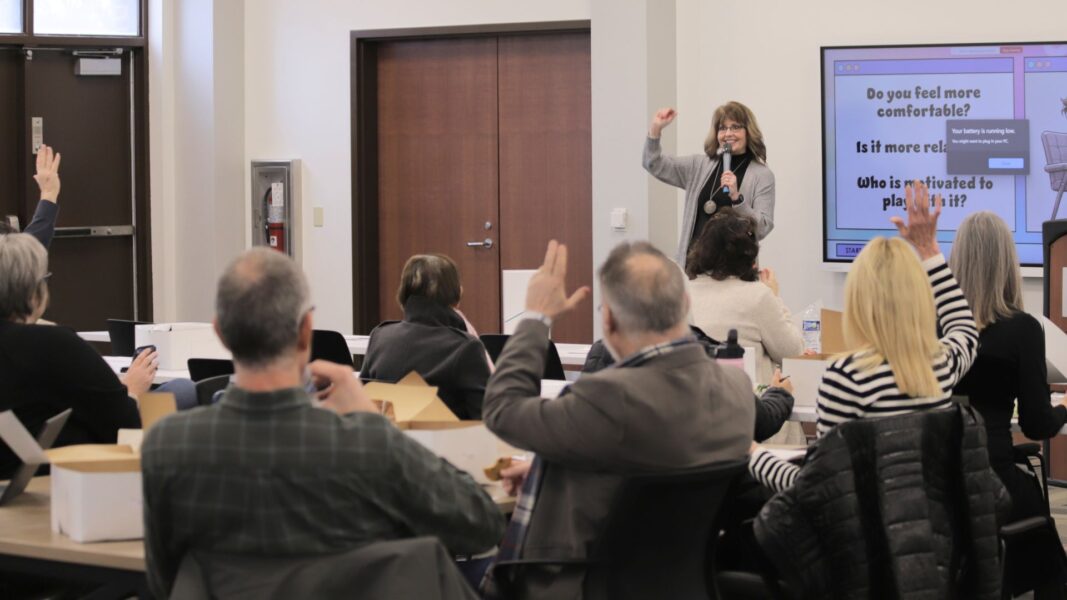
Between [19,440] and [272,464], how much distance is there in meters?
0.94

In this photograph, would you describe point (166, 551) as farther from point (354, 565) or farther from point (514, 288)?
point (514, 288)

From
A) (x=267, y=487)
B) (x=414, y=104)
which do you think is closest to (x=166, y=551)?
(x=267, y=487)

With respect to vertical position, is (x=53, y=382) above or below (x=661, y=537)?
above

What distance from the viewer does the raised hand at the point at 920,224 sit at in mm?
3150

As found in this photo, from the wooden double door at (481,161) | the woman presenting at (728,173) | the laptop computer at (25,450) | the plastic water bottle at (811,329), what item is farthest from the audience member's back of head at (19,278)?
the wooden double door at (481,161)

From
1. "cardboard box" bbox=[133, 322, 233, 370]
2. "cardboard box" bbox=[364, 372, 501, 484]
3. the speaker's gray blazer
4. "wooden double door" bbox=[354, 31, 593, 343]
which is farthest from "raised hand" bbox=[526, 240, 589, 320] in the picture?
"wooden double door" bbox=[354, 31, 593, 343]

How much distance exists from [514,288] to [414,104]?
3445 millimetres

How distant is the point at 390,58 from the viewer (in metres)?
8.49

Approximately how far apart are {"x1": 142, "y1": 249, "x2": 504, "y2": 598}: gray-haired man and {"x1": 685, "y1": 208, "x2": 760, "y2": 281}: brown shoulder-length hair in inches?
92.3

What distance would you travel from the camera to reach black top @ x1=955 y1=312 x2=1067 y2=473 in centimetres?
343

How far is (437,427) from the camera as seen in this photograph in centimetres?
261

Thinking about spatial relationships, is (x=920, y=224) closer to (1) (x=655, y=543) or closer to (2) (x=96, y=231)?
(1) (x=655, y=543)

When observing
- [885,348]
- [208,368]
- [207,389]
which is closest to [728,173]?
[208,368]

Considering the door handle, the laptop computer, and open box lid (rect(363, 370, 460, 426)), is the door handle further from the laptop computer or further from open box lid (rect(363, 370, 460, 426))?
open box lid (rect(363, 370, 460, 426))
